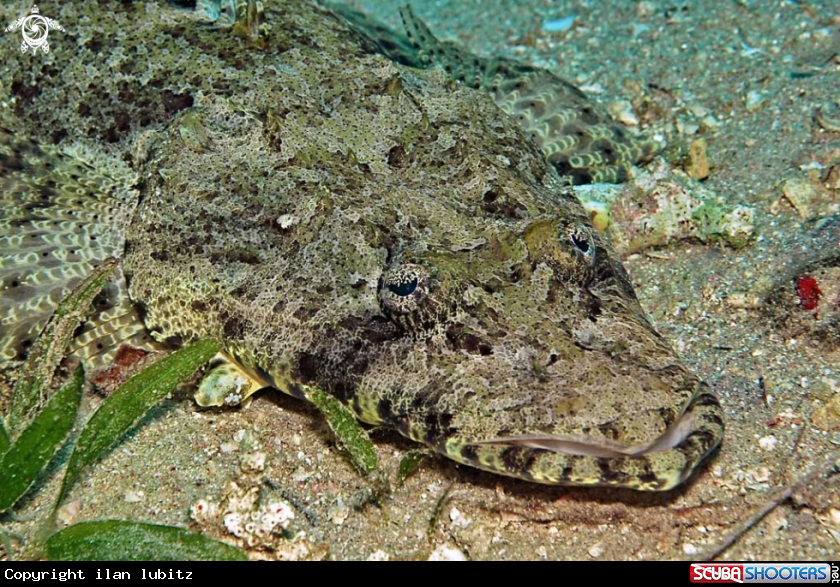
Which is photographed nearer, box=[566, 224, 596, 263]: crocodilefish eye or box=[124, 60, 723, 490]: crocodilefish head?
box=[124, 60, 723, 490]: crocodilefish head

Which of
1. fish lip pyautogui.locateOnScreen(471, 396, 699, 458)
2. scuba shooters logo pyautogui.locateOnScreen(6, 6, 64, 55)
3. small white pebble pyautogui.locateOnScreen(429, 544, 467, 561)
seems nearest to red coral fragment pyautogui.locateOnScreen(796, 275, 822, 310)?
fish lip pyautogui.locateOnScreen(471, 396, 699, 458)

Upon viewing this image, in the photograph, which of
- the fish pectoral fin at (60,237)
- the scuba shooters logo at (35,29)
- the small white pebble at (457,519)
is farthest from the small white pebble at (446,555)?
the scuba shooters logo at (35,29)

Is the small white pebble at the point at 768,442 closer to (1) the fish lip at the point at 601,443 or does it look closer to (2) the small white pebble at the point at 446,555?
(1) the fish lip at the point at 601,443

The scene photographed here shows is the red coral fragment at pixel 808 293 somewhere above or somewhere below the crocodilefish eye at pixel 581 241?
above

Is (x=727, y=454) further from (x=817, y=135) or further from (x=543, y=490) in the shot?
(x=817, y=135)

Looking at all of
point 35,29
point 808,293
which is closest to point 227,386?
point 35,29

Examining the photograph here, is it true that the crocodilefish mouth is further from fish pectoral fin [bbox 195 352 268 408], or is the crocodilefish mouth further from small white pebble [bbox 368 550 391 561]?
fish pectoral fin [bbox 195 352 268 408]

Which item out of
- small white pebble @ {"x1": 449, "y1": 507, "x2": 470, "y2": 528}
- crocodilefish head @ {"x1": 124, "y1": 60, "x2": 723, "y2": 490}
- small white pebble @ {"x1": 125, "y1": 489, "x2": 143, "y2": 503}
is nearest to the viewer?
crocodilefish head @ {"x1": 124, "y1": 60, "x2": 723, "y2": 490}
